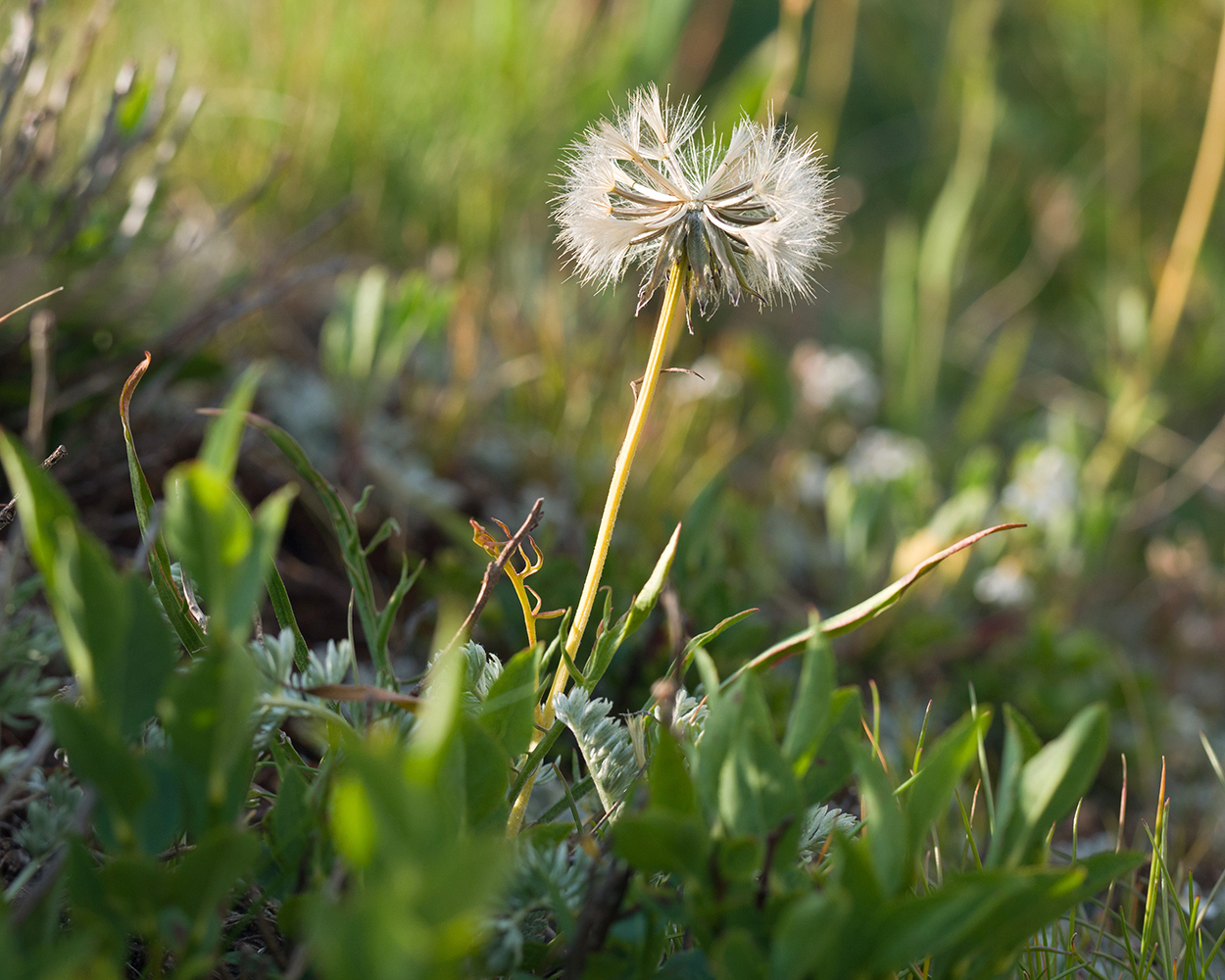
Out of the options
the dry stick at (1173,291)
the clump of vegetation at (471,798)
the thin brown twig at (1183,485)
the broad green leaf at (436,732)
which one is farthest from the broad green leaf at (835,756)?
the thin brown twig at (1183,485)

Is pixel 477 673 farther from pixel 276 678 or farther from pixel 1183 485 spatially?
pixel 1183 485

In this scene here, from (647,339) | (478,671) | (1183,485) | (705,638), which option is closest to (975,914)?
(705,638)

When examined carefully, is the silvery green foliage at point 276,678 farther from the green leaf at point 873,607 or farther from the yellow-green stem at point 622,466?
the green leaf at point 873,607

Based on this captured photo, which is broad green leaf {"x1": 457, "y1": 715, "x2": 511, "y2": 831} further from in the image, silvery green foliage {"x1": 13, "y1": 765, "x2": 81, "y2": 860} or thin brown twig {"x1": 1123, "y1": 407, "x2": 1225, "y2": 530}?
thin brown twig {"x1": 1123, "y1": 407, "x2": 1225, "y2": 530}

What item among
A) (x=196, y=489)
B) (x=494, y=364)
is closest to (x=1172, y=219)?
(x=494, y=364)

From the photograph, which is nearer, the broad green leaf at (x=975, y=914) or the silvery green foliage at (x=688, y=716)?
the broad green leaf at (x=975, y=914)

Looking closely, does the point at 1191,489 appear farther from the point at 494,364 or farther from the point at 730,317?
the point at 494,364
